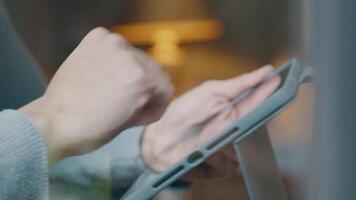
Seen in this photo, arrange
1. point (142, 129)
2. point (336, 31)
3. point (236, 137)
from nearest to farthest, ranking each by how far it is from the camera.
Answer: point (336, 31), point (236, 137), point (142, 129)

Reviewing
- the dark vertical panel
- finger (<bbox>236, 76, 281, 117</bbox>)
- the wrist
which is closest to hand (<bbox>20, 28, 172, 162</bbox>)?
the wrist

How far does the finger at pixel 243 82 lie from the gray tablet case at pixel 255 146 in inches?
1.1

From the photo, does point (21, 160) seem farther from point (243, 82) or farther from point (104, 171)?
point (243, 82)

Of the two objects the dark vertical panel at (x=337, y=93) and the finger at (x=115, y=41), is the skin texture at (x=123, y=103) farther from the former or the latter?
the dark vertical panel at (x=337, y=93)

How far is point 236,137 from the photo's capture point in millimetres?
1203

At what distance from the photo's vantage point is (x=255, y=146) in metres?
1.21

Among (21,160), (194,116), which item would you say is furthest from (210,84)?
(21,160)

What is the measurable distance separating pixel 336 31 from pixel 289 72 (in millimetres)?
154

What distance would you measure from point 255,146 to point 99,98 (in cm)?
21

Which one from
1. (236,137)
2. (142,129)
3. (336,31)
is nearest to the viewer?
(336,31)

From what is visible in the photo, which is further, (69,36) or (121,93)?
(69,36)

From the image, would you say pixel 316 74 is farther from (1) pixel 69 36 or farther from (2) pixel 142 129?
(1) pixel 69 36

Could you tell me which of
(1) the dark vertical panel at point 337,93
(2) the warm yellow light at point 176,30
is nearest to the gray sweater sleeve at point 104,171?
(2) the warm yellow light at point 176,30

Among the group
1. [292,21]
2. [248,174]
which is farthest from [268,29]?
[248,174]
